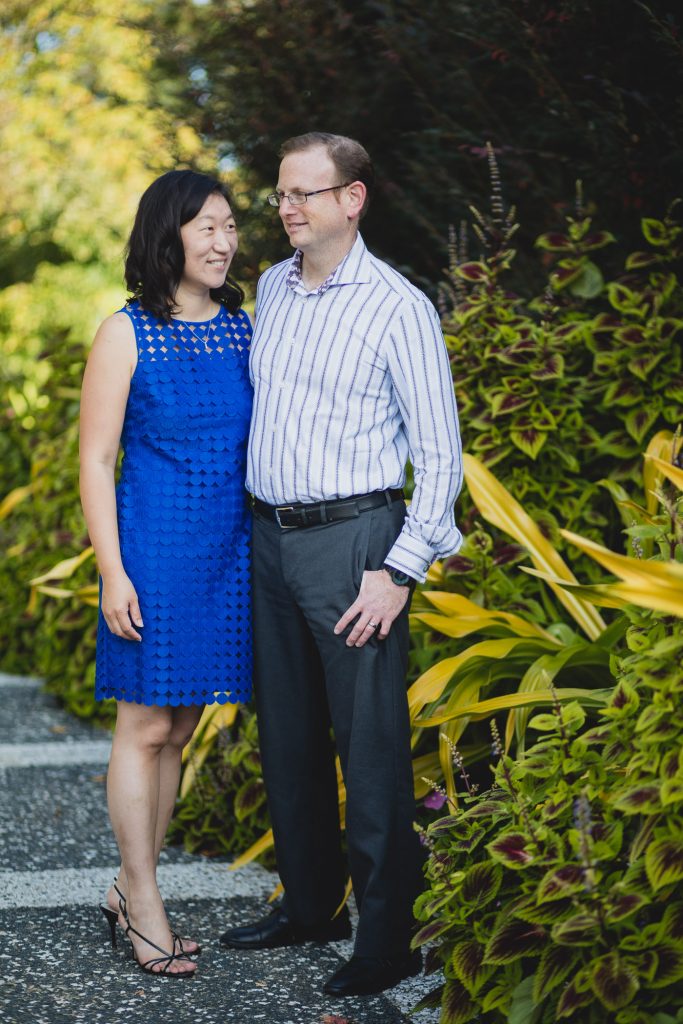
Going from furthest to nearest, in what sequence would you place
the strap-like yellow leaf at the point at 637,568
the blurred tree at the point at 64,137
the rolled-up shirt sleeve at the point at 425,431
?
the blurred tree at the point at 64,137 < the rolled-up shirt sleeve at the point at 425,431 < the strap-like yellow leaf at the point at 637,568

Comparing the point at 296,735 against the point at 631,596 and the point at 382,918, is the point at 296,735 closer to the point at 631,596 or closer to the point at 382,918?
the point at 382,918

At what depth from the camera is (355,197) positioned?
2.79 m

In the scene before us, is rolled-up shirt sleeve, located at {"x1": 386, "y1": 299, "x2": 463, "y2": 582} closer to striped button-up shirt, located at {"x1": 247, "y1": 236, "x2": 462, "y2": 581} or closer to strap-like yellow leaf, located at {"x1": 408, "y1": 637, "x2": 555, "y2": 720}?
striped button-up shirt, located at {"x1": 247, "y1": 236, "x2": 462, "y2": 581}

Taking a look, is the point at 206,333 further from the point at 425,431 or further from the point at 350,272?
the point at 425,431

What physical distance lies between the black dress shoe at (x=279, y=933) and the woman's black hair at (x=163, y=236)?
155 cm

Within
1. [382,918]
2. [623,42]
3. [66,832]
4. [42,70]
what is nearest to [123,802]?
[382,918]

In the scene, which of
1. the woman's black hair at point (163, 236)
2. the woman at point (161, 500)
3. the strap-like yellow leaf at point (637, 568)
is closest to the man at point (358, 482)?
the woman at point (161, 500)

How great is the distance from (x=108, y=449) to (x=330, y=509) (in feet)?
1.77

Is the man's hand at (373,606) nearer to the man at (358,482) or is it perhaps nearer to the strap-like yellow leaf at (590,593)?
the man at (358,482)

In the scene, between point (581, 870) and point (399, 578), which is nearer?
point (581, 870)

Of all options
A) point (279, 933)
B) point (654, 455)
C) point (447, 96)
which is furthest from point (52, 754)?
point (447, 96)

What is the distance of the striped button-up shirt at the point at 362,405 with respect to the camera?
268cm

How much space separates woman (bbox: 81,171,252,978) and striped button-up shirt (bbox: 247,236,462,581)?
0.47 ft

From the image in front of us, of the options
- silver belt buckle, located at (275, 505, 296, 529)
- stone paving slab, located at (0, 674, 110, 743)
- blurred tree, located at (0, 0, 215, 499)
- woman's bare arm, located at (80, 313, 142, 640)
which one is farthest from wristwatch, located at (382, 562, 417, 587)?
blurred tree, located at (0, 0, 215, 499)
